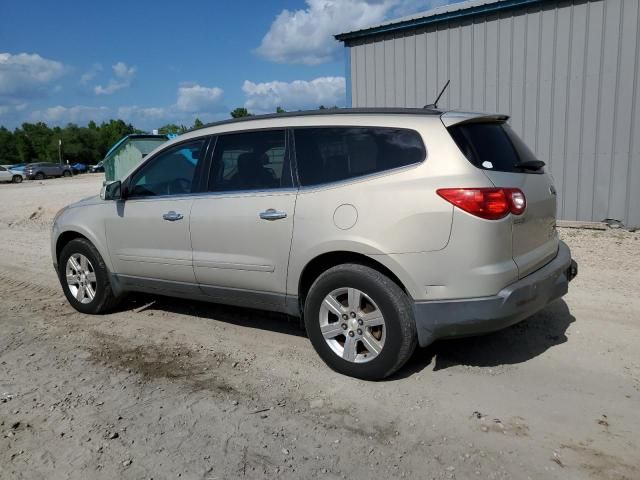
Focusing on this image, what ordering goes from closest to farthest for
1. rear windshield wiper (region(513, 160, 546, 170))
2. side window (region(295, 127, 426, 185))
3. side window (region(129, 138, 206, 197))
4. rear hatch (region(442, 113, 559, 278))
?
1. rear hatch (region(442, 113, 559, 278))
2. side window (region(295, 127, 426, 185))
3. rear windshield wiper (region(513, 160, 546, 170))
4. side window (region(129, 138, 206, 197))

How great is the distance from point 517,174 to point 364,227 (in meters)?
1.07

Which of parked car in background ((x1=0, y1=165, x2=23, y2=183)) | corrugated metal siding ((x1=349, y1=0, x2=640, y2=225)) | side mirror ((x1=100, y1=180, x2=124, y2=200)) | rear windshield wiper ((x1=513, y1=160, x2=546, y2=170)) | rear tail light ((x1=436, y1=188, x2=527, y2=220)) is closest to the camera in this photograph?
rear tail light ((x1=436, y1=188, x2=527, y2=220))

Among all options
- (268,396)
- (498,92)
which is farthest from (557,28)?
(268,396)

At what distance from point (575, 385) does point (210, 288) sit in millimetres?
2813

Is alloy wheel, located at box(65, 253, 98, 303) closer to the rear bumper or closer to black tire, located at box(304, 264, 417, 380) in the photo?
black tire, located at box(304, 264, 417, 380)

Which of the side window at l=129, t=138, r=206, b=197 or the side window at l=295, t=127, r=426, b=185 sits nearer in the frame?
the side window at l=295, t=127, r=426, b=185

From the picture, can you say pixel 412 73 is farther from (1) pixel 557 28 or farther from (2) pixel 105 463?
(2) pixel 105 463

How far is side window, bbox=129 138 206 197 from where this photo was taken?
4.86 m

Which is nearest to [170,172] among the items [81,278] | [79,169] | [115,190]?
[115,190]

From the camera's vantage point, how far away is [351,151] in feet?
13.0

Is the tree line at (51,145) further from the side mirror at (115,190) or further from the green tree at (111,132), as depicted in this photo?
the side mirror at (115,190)

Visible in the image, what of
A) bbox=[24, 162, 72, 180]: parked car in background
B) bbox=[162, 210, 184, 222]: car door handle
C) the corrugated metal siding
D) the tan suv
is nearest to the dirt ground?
the tan suv

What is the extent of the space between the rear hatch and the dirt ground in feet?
2.73

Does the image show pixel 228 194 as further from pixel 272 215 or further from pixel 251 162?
pixel 272 215
